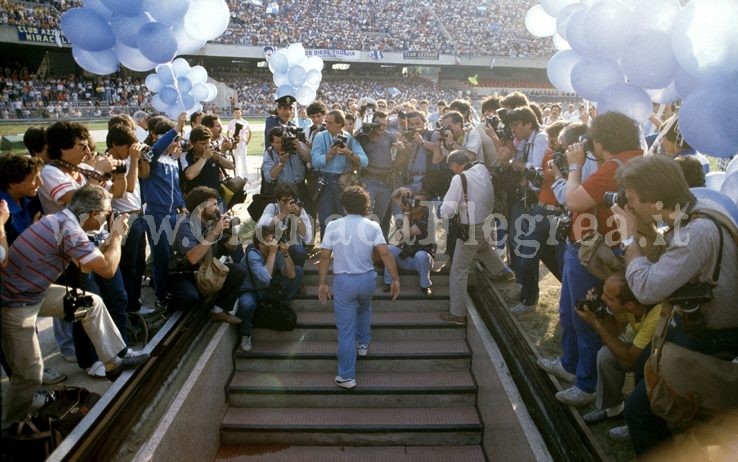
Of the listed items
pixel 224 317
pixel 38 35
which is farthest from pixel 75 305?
pixel 38 35

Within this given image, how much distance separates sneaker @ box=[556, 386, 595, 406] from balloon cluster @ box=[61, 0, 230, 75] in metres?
4.16

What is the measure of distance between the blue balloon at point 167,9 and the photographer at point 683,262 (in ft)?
12.8

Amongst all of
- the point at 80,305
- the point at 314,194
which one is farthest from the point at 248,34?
the point at 80,305

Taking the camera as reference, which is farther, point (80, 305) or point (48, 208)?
point (48, 208)

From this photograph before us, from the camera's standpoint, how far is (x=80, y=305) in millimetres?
3270

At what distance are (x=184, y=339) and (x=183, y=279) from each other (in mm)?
599

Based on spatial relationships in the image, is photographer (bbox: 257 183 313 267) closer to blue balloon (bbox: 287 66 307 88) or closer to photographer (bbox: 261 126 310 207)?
photographer (bbox: 261 126 310 207)

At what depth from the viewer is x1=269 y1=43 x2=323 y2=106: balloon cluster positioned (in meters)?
7.98

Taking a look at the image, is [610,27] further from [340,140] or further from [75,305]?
[75,305]

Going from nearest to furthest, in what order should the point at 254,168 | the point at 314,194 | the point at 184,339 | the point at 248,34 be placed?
the point at 184,339 → the point at 314,194 → the point at 254,168 → the point at 248,34

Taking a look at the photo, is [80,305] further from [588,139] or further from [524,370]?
[588,139]

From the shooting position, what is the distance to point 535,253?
180 inches

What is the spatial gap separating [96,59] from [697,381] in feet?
16.3

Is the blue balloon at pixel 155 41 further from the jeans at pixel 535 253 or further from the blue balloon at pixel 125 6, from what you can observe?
the jeans at pixel 535 253
